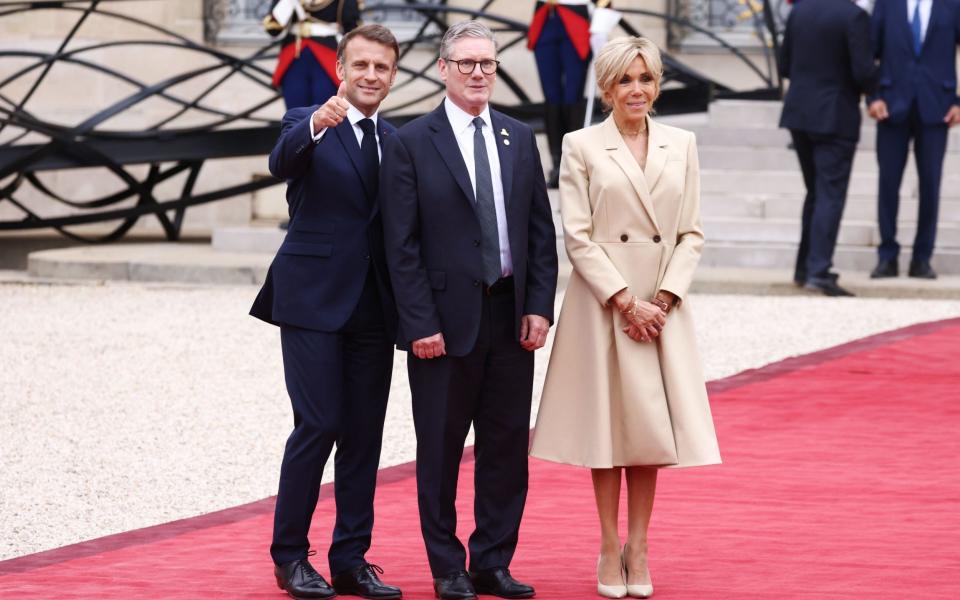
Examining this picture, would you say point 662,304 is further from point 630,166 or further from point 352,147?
point 352,147

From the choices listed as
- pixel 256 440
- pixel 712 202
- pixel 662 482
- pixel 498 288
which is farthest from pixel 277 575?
pixel 712 202

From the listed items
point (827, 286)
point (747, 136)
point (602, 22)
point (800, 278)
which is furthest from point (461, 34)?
point (747, 136)

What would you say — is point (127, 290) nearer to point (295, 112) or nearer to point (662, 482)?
point (662, 482)

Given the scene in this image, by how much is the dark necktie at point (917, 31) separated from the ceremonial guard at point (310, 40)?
3308mm

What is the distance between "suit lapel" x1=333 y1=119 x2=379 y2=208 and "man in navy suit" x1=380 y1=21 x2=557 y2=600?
0.35 ft

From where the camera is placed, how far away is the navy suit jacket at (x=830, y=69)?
427 inches

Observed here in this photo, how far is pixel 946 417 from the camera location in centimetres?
761

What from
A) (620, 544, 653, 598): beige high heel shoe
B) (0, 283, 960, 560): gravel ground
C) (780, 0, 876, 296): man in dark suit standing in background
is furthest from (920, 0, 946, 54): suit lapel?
(620, 544, 653, 598): beige high heel shoe

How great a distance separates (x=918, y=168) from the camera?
37.2 ft

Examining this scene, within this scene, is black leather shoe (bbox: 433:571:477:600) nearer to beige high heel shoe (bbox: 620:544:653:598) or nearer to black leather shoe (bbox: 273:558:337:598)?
black leather shoe (bbox: 273:558:337:598)

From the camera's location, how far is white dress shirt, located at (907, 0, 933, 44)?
11266mm

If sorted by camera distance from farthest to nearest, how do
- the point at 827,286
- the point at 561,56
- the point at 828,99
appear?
the point at 561,56, the point at 827,286, the point at 828,99

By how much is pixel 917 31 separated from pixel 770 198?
1899mm

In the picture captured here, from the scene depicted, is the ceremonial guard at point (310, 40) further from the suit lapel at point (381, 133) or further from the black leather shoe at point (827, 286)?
the suit lapel at point (381, 133)
